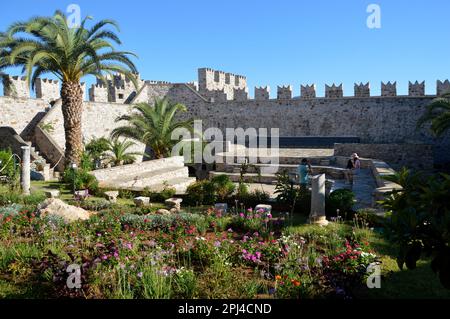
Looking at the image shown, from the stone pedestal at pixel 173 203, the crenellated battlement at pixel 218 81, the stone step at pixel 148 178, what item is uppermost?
the crenellated battlement at pixel 218 81

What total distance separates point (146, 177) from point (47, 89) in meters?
12.1

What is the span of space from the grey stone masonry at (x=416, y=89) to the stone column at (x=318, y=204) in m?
18.0

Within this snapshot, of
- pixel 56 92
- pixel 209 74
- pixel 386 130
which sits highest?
pixel 209 74

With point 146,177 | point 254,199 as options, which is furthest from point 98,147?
point 254,199

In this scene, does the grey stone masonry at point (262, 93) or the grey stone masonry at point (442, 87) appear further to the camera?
the grey stone masonry at point (262, 93)

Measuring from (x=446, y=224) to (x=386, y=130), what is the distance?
929 inches

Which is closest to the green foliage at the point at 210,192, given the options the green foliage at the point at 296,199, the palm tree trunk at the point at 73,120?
the green foliage at the point at 296,199

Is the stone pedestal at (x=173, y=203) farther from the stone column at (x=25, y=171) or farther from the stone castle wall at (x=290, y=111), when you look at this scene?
the stone castle wall at (x=290, y=111)

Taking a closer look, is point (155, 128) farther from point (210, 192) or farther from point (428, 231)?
point (428, 231)

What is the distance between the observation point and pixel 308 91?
26.3 m

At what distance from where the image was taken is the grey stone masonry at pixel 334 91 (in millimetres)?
25484
